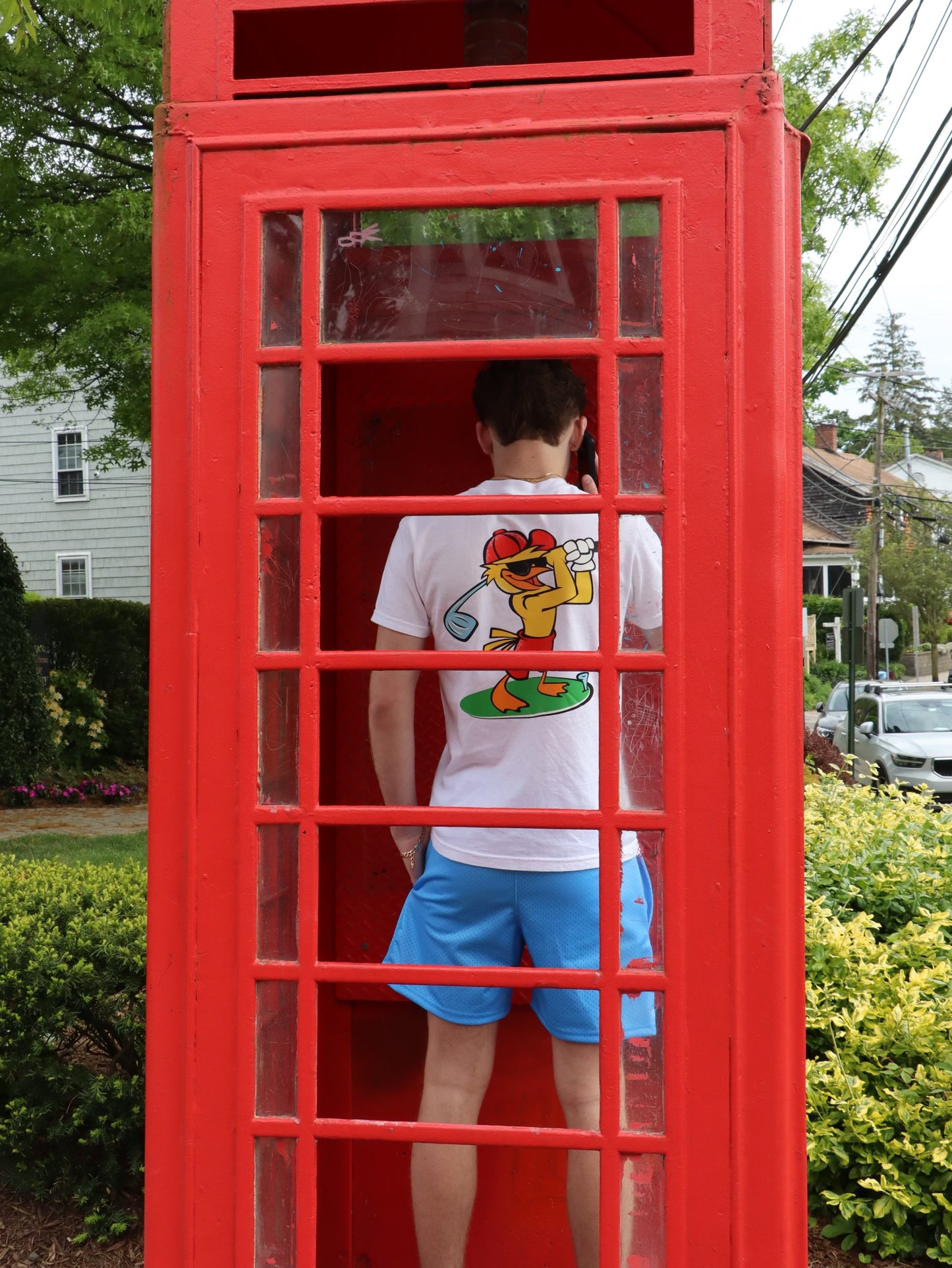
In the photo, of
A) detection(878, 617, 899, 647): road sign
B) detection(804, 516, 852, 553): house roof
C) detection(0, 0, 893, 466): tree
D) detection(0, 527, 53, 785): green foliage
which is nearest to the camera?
detection(0, 0, 893, 466): tree

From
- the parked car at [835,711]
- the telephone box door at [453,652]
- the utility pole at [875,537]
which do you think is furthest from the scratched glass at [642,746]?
the utility pole at [875,537]

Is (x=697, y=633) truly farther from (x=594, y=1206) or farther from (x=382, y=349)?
(x=594, y=1206)

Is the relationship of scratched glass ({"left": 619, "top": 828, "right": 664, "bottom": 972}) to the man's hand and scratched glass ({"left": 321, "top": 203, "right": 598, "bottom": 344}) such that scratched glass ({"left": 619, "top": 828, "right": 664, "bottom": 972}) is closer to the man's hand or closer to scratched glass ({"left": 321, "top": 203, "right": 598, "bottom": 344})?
the man's hand

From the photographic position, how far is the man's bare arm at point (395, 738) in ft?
6.51

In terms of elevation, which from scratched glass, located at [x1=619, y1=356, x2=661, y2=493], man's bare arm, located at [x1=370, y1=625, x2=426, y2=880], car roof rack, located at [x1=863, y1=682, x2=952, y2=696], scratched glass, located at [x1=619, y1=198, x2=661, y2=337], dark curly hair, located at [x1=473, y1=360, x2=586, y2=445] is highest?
scratched glass, located at [x1=619, y1=198, x2=661, y2=337]

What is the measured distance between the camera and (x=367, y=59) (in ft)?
7.64

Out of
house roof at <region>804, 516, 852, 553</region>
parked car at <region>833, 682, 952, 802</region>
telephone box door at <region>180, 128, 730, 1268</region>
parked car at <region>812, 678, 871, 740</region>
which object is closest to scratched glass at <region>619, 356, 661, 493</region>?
telephone box door at <region>180, 128, 730, 1268</region>

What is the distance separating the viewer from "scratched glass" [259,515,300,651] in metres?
1.71

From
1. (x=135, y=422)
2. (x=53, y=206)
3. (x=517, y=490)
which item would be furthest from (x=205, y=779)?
(x=135, y=422)

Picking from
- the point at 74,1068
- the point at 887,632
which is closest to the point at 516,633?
the point at 74,1068

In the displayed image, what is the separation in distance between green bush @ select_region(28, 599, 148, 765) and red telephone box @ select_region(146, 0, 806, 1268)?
11928 mm

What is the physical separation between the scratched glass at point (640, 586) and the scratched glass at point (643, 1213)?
78cm

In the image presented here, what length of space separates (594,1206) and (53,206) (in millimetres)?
7708

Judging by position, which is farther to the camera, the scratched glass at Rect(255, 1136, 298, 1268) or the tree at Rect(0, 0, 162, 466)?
the tree at Rect(0, 0, 162, 466)
